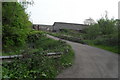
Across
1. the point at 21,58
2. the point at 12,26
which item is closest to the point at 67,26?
the point at 12,26

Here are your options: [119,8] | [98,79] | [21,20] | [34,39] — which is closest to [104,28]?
[119,8]

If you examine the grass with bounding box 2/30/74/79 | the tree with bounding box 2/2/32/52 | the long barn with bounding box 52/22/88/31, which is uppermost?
the long barn with bounding box 52/22/88/31

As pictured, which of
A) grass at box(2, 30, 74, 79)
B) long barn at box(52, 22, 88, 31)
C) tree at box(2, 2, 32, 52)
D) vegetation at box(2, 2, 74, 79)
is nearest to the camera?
grass at box(2, 30, 74, 79)

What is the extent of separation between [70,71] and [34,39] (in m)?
8.59

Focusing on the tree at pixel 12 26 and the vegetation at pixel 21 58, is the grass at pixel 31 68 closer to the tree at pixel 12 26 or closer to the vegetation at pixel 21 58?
the vegetation at pixel 21 58

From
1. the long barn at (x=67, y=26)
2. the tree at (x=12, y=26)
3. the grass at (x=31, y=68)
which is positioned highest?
the long barn at (x=67, y=26)

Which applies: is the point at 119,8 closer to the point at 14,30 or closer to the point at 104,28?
the point at 14,30

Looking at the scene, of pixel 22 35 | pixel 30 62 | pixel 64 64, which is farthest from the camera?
pixel 22 35

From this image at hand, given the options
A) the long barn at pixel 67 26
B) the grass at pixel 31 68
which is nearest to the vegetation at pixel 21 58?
the grass at pixel 31 68

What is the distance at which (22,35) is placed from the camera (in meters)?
8.64

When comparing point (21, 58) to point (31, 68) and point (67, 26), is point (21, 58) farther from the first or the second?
point (67, 26)

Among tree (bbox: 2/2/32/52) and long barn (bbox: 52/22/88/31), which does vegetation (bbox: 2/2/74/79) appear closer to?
tree (bbox: 2/2/32/52)

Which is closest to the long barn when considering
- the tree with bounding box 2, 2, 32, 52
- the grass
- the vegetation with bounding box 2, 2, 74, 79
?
the vegetation with bounding box 2, 2, 74, 79

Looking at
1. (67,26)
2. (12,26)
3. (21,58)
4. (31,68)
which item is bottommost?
(31,68)
